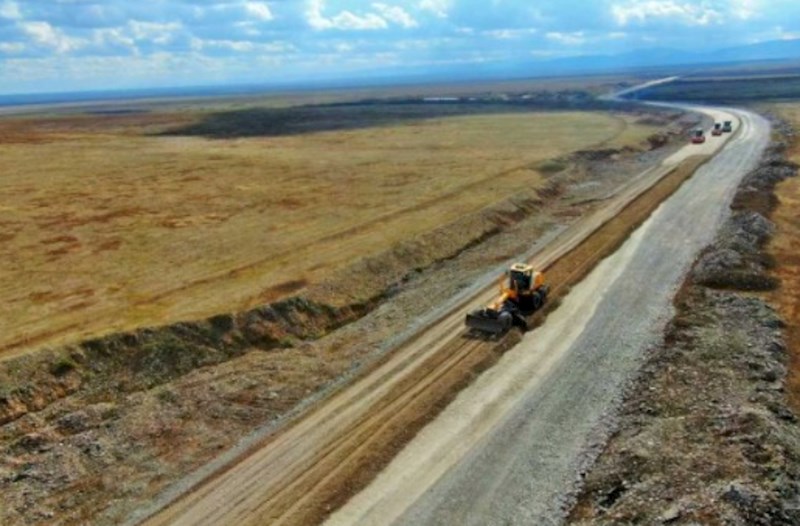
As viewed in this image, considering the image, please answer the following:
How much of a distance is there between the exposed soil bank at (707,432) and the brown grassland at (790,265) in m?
0.53

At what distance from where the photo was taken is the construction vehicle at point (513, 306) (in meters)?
32.0

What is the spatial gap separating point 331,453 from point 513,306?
519 inches

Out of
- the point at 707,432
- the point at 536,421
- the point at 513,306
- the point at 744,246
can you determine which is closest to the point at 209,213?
the point at 513,306

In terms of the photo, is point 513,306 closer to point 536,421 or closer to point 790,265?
point 536,421

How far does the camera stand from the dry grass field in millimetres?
36344

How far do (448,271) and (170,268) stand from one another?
55.5 ft

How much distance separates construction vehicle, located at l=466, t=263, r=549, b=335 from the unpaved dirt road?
41.3 inches

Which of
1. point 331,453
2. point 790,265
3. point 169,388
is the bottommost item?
point 331,453

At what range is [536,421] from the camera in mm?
24891

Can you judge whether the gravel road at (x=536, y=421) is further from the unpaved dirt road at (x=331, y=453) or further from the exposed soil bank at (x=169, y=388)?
the exposed soil bank at (x=169, y=388)

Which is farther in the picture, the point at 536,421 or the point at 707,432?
the point at 536,421

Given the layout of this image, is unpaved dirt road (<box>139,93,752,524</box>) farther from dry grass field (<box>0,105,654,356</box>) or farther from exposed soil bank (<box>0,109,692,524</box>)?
dry grass field (<box>0,105,654,356</box>)

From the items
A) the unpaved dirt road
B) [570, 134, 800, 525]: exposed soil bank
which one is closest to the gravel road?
the unpaved dirt road

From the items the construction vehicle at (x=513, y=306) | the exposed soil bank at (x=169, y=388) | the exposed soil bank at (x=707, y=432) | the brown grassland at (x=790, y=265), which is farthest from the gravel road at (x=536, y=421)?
the exposed soil bank at (x=169, y=388)
